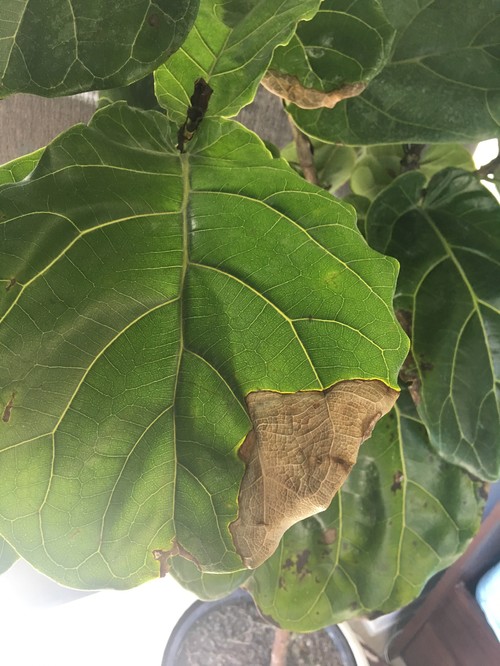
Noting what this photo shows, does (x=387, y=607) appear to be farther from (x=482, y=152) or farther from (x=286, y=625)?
(x=482, y=152)

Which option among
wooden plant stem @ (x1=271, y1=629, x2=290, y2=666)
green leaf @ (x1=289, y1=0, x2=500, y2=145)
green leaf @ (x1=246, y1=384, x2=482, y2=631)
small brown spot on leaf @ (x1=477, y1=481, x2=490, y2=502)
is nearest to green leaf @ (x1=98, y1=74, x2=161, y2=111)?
green leaf @ (x1=289, y1=0, x2=500, y2=145)

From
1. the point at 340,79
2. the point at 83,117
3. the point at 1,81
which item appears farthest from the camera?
the point at 83,117

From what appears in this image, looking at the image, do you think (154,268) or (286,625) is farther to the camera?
(286,625)

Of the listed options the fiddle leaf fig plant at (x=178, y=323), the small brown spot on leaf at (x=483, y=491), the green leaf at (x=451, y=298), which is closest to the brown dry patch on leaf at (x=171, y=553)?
the fiddle leaf fig plant at (x=178, y=323)

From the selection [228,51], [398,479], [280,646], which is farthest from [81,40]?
[280,646]

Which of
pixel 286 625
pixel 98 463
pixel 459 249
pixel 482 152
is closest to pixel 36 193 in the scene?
pixel 98 463

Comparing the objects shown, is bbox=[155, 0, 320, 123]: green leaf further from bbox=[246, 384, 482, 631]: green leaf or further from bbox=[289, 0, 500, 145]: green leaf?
bbox=[246, 384, 482, 631]: green leaf

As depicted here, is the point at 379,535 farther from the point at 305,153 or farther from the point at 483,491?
the point at 305,153
